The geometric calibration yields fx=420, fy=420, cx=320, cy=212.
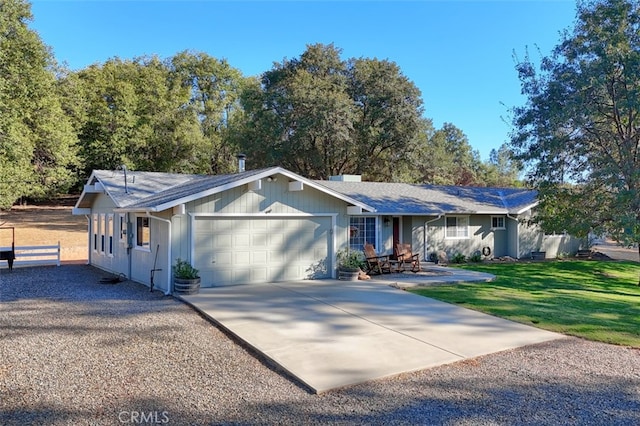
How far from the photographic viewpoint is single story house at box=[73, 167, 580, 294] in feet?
34.7

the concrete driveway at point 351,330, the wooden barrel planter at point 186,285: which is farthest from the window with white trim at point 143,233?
the concrete driveway at point 351,330

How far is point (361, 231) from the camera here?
A: 1597 cm

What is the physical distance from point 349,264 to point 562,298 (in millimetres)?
5581

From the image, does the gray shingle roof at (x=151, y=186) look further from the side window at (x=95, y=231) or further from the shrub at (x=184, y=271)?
the side window at (x=95, y=231)

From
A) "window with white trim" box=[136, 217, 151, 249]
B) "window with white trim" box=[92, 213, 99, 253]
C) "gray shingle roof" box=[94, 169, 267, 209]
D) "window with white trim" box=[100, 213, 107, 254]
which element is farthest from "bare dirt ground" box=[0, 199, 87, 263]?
"window with white trim" box=[136, 217, 151, 249]

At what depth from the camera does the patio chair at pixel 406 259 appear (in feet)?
45.8

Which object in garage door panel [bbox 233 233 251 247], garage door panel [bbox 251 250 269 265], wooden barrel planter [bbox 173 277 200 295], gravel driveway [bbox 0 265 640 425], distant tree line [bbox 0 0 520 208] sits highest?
distant tree line [bbox 0 0 520 208]

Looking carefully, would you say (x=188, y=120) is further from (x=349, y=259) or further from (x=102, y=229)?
(x=349, y=259)

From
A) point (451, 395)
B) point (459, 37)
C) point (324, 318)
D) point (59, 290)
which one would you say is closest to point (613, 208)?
point (459, 37)

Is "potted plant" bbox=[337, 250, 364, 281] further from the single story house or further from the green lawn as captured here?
the green lawn

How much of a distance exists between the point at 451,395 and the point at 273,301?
5.24m

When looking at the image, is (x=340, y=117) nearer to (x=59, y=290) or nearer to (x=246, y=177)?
(x=246, y=177)

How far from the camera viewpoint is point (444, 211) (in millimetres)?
17312

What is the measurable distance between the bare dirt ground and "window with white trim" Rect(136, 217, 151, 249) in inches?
294
